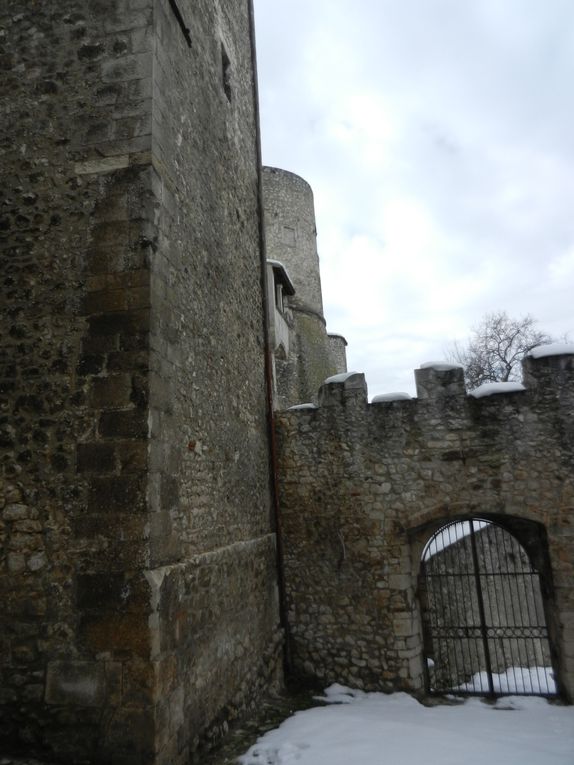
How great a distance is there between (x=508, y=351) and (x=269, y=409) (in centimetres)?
1579

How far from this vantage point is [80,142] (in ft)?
14.1

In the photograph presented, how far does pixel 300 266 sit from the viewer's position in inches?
722

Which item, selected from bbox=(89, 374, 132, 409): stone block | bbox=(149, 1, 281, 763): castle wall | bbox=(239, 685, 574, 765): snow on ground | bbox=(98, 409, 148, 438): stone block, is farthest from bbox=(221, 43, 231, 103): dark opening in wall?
bbox=(239, 685, 574, 765): snow on ground

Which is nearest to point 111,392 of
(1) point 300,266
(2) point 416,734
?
(2) point 416,734

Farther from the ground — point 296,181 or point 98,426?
point 296,181

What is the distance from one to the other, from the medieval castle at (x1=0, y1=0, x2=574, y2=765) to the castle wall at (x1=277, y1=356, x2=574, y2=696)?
0.03m

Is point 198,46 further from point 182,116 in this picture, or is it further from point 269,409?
point 269,409

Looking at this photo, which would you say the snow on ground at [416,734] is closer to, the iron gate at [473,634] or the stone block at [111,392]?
the iron gate at [473,634]

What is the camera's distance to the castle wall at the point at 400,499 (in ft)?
20.8

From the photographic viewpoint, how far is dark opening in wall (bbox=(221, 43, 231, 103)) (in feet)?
21.5

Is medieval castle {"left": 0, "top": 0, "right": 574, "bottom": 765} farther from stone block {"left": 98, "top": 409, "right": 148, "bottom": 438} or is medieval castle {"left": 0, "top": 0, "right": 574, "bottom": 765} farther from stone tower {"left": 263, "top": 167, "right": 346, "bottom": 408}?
stone tower {"left": 263, "top": 167, "right": 346, "bottom": 408}

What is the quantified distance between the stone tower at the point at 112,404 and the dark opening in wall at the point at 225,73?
111 cm

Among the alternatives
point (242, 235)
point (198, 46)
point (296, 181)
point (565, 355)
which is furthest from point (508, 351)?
point (198, 46)

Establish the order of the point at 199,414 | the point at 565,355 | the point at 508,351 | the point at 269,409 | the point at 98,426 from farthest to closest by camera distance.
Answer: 1. the point at 508,351
2. the point at 269,409
3. the point at 565,355
4. the point at 199,414
5. the point at 98,426
